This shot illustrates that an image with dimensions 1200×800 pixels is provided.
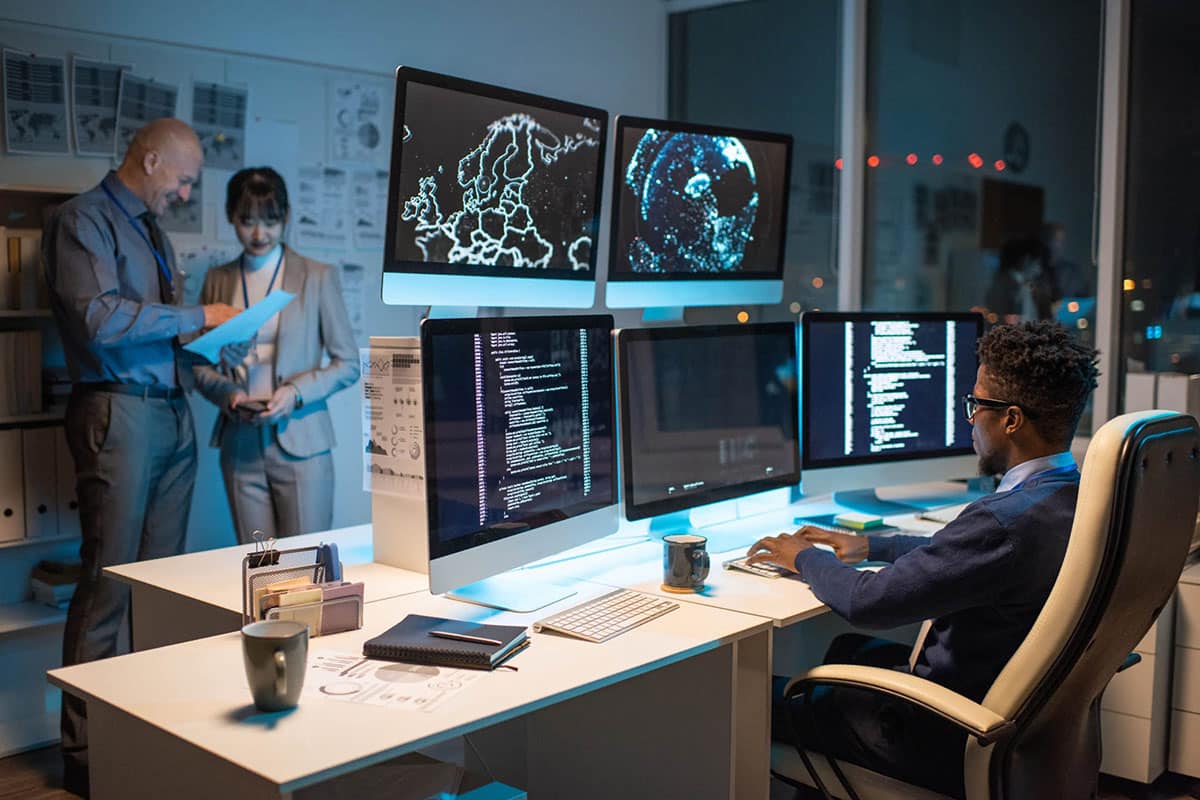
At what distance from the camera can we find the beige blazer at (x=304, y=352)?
11.5 ft

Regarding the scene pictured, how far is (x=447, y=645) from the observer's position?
5.67 feet

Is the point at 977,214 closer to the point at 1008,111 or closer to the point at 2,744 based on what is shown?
the point at 1008,111

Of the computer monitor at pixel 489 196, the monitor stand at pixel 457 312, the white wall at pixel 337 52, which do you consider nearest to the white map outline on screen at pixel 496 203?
the computer monitor at pixel 489 196

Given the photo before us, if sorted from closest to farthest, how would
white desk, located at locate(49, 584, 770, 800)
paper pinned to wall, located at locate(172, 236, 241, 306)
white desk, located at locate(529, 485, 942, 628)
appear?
white desk, located at locate(49, 584, 770, 800), white desk, located at locate(529, 485, 942, 628), paper pinned to wall, located at locate(172, 236, 241, 306)

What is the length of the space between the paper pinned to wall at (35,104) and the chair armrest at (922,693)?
273 cm

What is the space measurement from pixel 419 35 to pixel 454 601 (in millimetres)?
2893

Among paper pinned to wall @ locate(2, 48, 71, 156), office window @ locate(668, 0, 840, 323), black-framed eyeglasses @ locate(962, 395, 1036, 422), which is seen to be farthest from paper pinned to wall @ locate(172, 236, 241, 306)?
black-framed eyeglasses @ locate(962, 395, 1036, 422)

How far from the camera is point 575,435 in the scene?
219cm

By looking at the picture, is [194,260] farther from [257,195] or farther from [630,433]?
[630,433]

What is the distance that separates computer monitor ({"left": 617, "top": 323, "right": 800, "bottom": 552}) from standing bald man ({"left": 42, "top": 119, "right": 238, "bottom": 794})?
4.83 feet

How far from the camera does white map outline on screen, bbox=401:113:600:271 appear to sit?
221cm

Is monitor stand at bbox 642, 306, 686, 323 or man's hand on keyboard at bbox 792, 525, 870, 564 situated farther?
monitor stand at bbox 642, 306, 686, 323

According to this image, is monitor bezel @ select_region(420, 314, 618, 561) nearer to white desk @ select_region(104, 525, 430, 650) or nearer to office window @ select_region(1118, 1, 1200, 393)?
white desk @ select_region(104, 525, 430, 650)

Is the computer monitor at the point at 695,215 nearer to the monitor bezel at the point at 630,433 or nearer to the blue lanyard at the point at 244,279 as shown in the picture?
the monitor bezel at the point at 630,433
